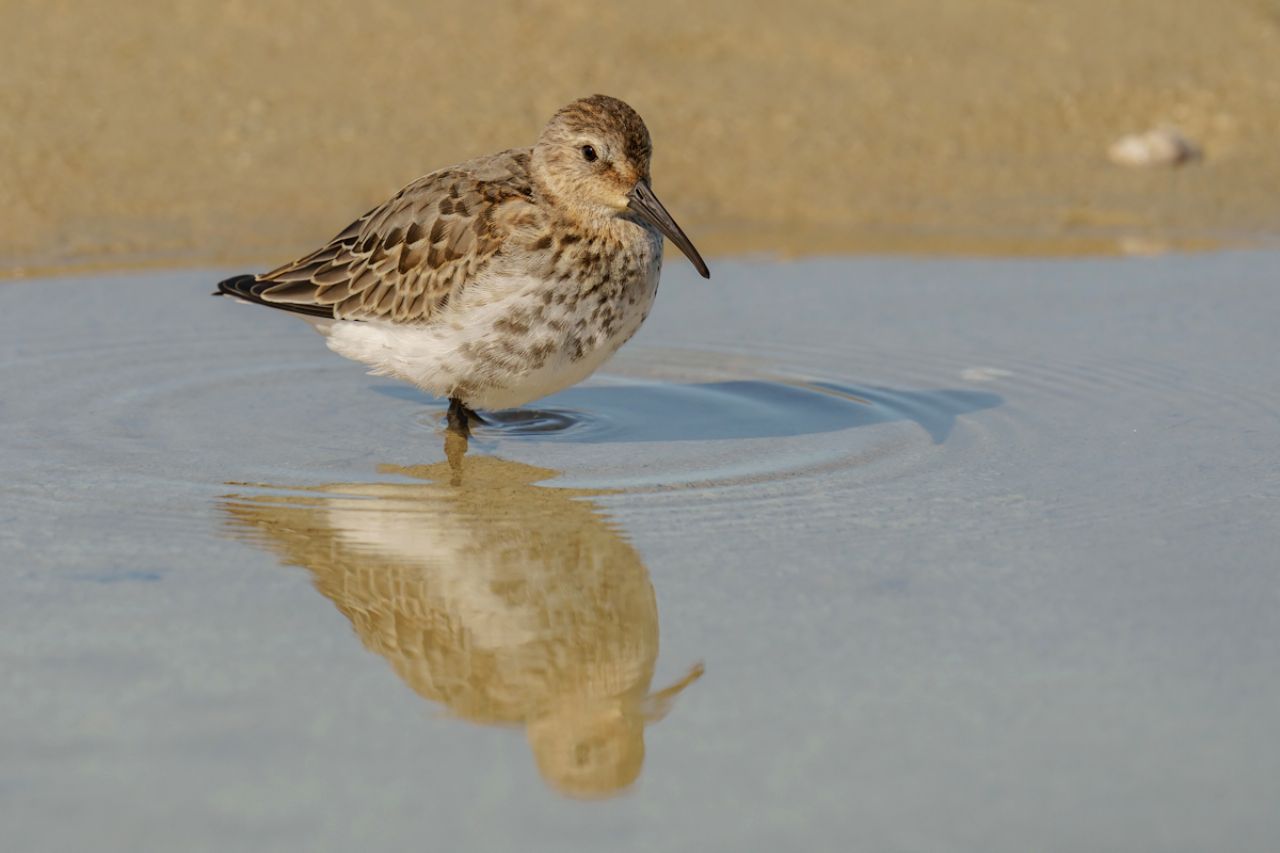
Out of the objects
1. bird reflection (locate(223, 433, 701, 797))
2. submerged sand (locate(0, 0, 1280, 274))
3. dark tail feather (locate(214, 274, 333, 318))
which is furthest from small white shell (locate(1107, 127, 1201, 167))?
bird reflection (locate(223, 433, 701, 797))

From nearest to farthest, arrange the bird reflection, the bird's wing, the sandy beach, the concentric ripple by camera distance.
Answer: the sandy beach
the bird reflection
the concentric ripple
the bird's wing

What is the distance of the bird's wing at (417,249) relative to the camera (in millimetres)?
7738

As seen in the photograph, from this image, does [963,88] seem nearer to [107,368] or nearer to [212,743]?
[107,368]

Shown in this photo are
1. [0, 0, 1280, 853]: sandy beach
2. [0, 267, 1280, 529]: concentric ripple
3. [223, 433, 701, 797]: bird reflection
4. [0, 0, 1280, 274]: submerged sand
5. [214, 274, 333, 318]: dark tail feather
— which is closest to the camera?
[0, 0, 1280, 853]: sandy beach

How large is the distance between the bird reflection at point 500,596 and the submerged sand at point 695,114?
411 centimetres

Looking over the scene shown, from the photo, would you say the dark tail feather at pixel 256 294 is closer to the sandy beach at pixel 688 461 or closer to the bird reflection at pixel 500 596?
the sandy beach at pixel 688 461

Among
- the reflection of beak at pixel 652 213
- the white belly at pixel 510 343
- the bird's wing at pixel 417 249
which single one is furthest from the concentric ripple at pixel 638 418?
the reflection of beak at pixel 652 213

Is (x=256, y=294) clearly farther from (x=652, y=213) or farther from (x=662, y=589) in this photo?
(x=662, y=589)

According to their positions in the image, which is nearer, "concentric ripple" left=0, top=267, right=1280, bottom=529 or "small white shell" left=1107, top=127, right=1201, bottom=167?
"concentric ripple" left=0, top=267, right=1280, bottom=529

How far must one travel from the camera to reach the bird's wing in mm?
7738

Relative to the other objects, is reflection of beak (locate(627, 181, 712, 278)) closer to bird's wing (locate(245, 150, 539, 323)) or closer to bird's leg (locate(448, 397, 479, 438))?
bird's wing (locate(245, 150, 539, 323))

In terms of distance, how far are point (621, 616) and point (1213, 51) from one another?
30.3 feet

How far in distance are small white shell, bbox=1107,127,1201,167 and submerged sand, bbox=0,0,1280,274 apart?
9 centimetres

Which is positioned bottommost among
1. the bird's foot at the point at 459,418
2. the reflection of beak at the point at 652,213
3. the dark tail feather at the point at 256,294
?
the bird's foot at the point at 459,418
